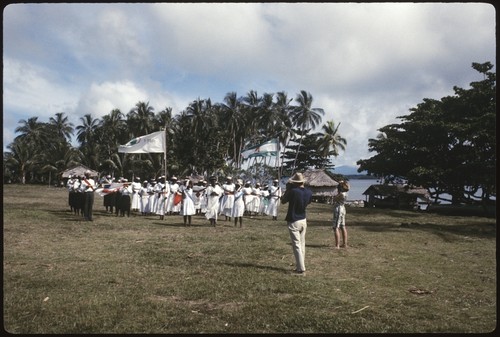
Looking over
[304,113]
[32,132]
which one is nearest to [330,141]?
[304,113]

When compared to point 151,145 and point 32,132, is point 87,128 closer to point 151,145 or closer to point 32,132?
point 32,132

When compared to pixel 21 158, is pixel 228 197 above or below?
below

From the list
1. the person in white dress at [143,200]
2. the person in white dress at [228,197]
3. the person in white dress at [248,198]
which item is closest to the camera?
the person in white dress at [228,197]

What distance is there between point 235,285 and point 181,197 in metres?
10.8

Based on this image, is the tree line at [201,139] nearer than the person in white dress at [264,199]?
No

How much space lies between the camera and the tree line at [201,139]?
180ft

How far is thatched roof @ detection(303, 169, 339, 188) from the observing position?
47.3 m

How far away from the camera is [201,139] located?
53.6 m

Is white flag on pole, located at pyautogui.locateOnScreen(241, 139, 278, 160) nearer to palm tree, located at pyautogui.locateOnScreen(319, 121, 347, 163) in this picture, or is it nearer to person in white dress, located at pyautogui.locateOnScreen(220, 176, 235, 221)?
person in white dress, located at pyautogui.locateOnScreen(220, 176, 235, 221)

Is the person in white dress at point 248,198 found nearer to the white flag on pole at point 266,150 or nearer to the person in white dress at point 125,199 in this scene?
the white flag on pole at point 266,150

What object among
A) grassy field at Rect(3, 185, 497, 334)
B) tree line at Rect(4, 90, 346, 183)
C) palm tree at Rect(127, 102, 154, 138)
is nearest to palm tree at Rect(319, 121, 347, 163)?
tree line at Rect(4, 90, 346, 183)

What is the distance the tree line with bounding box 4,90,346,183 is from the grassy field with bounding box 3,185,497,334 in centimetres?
4178

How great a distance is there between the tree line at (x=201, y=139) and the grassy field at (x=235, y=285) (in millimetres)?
41783

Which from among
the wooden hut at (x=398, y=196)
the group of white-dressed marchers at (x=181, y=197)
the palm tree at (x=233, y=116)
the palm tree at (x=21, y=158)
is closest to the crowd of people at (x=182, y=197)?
the group of white-dressed marchers at (x=181, y=197)
